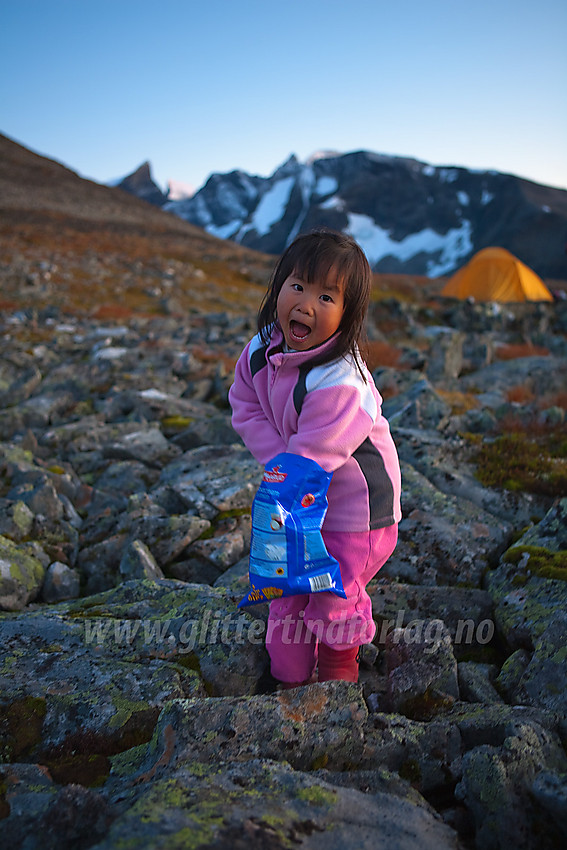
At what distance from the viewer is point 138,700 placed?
255cm

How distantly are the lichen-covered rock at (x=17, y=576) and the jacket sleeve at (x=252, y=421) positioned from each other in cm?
244

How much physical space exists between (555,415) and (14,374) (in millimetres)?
13055

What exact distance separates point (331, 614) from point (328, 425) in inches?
43.2

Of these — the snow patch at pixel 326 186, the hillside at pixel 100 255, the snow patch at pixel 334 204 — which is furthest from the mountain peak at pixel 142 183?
the hillside at pixel 100 255

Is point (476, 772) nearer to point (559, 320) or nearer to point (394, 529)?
point (394, 529)

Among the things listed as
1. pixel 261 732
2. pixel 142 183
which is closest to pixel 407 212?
pixel 142 183

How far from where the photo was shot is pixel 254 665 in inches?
114

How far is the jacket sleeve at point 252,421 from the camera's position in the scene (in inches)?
113

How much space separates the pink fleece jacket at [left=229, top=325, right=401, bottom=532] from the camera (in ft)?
8.02

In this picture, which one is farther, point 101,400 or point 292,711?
point 101,400

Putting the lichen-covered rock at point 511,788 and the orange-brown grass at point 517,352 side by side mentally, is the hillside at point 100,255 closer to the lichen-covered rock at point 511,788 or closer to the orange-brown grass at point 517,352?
the orange-brown grass at point 517,352

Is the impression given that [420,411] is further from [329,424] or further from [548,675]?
[329,424]

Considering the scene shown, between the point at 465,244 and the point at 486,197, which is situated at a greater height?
the point at 486,197

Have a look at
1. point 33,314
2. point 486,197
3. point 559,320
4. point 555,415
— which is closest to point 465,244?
point 486,197
